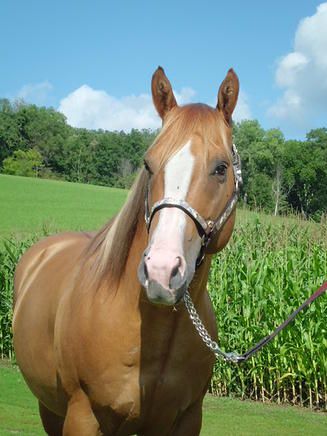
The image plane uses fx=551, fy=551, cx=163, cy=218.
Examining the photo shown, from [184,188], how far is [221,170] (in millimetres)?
226

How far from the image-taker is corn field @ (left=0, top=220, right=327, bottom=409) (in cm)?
684

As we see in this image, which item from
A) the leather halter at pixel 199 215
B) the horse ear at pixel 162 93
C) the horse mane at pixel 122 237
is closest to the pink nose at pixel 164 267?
the leather halter at pixel 199 215

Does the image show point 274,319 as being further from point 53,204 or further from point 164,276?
point 53,204

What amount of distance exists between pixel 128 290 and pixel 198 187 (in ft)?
2.08

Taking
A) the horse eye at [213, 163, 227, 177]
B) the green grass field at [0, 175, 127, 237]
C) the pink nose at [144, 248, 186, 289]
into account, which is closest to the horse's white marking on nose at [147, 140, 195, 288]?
the pink nose at [144, 248, 186, 289]

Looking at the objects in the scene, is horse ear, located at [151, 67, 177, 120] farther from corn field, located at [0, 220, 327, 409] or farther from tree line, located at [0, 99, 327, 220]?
tree line, located at [0, 99, 327, 220]

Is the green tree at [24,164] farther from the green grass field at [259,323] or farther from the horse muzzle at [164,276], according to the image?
the horse muzzle at [164,276]

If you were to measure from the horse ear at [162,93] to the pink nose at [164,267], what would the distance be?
845mm

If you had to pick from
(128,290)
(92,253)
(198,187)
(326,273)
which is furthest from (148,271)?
(326,273)

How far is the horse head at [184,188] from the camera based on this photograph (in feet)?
6.23

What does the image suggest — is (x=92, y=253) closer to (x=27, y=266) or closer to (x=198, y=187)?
(x=198, y=187)

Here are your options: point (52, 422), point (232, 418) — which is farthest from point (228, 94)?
point (232, 418)

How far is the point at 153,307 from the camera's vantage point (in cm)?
242

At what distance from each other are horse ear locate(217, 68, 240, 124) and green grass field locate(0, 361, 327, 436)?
4.31 meters
